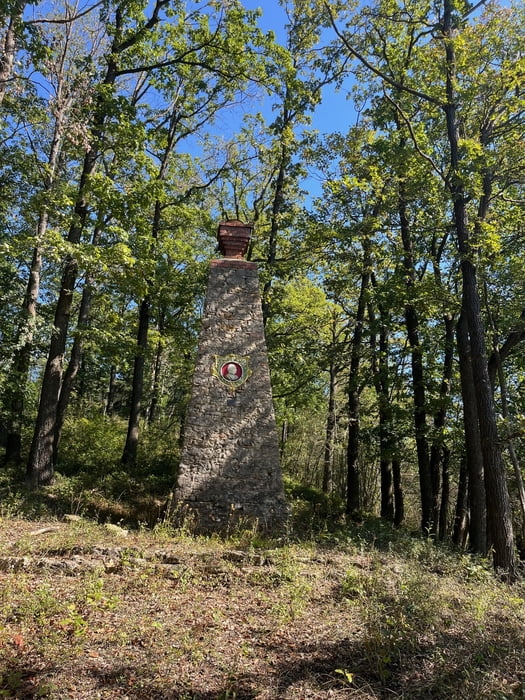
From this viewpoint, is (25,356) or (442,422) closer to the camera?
(25,356)

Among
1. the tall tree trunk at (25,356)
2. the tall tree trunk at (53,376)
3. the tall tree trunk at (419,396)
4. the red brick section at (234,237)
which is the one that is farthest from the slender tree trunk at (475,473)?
the tall tree trunk at (25,356)

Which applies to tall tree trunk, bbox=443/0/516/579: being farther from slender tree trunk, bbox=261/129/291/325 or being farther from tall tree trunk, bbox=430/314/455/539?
slender tree trunk, bbox=261/129/291/325

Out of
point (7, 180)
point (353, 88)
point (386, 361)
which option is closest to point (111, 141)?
point (7, 180)

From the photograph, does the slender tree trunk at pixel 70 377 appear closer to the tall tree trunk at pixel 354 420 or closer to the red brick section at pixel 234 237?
the red brick section at pixel 234 237

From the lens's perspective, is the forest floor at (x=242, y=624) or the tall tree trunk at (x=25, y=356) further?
the tall tree trunk at (x=25, y=356)

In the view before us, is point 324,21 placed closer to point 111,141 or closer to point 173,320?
point 111,141

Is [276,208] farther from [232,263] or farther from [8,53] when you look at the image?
[8,53]

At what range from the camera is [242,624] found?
4.54m

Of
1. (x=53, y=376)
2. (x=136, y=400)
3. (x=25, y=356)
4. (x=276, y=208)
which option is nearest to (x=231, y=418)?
(x=53, y=376)

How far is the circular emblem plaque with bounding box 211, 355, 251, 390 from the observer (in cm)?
881

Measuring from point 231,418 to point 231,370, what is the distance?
95 centimetres

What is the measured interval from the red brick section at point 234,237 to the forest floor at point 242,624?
5.89m

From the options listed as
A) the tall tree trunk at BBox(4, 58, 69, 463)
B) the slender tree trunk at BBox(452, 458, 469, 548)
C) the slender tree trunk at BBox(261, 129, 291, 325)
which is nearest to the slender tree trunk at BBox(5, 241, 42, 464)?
the tall tree trunk at BBox(4, 58, 69, 463)

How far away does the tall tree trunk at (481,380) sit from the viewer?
307 inches
